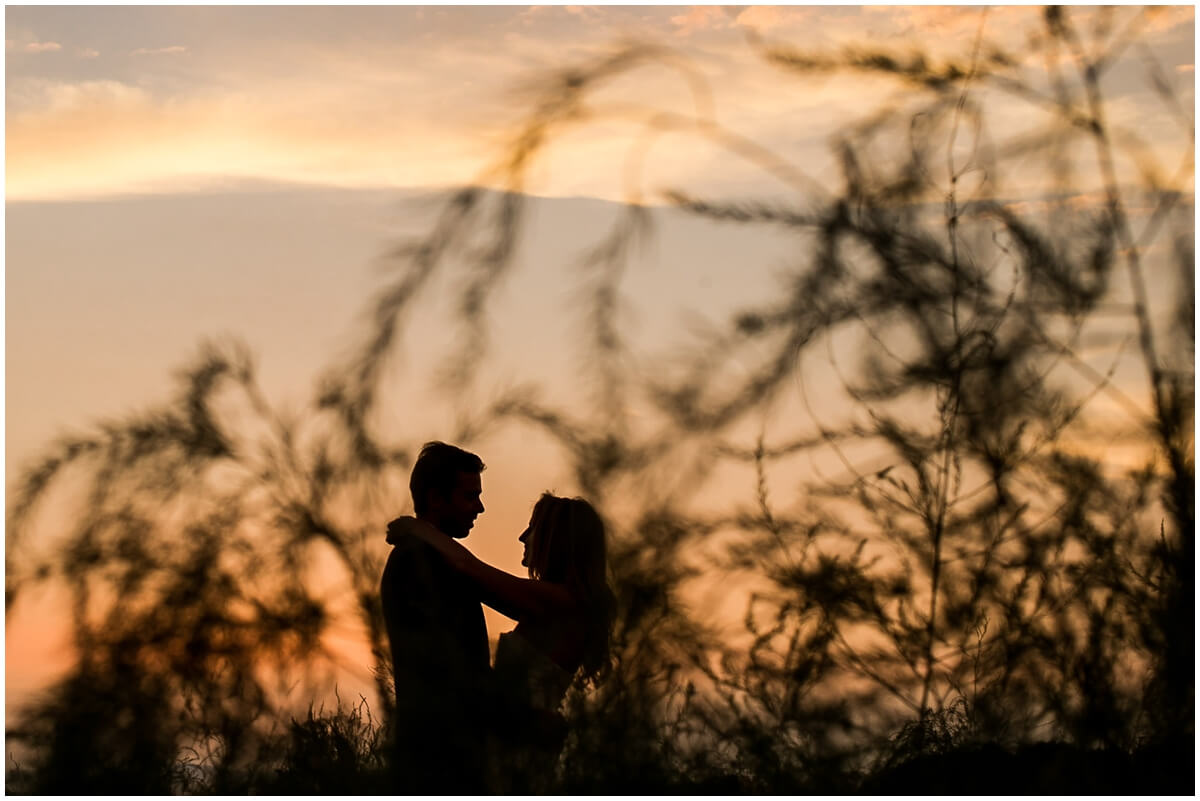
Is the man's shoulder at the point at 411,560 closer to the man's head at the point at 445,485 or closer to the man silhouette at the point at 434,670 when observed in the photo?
the man silhouette at the point at 434,670

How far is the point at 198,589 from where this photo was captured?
4109 millimetres

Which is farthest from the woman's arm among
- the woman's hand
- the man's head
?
the man's head

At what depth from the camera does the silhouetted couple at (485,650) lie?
369 centimetres

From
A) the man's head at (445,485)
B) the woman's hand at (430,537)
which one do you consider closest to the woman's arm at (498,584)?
the woman's hand at (430,537)

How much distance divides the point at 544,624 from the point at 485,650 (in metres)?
0.19

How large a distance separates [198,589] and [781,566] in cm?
174

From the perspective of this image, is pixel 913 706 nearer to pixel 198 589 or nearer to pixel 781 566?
pixel 781 566

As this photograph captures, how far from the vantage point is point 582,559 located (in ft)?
12.7

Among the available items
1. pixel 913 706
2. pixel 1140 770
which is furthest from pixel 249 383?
pixel 1140 770

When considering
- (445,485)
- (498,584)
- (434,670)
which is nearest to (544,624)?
(498,584)

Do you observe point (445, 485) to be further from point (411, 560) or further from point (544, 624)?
point (544, 624)

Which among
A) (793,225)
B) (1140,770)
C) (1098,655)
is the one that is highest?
(793,225)

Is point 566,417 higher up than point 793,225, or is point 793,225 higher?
point 793,225

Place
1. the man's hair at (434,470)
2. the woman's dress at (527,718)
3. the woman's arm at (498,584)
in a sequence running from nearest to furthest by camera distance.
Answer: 1. the woman's dress at (527,718)
2. the woman's arm at (498,584)
3. the man's hair at (434,470)
